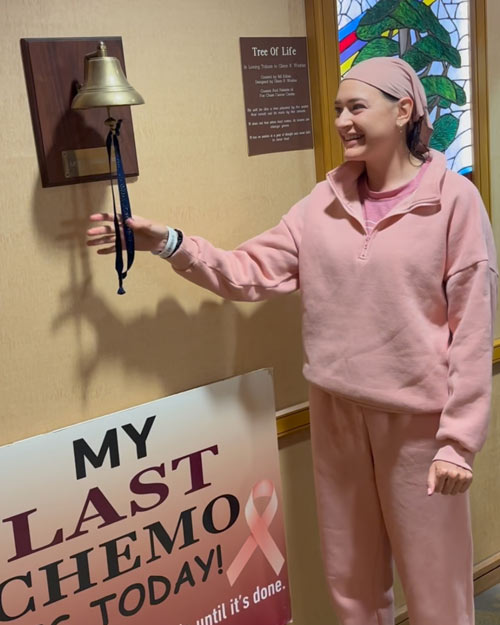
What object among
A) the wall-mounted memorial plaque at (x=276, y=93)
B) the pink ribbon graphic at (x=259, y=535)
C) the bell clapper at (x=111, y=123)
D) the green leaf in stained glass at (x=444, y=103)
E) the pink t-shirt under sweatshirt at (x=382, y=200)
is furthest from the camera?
the green leaf in stained glass at (x=444, y=103)

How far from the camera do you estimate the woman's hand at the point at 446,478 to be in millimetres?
1707

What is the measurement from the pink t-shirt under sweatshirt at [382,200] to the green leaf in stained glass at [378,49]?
475mm

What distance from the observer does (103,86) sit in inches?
61.8

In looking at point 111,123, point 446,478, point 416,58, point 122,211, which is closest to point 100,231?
point 122,211

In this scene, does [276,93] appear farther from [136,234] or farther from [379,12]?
[136,234]

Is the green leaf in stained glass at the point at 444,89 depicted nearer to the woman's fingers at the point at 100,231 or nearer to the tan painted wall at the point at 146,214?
the tan painted wall at the point at 146,214

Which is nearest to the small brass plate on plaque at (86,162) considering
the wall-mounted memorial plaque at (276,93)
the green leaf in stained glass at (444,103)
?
the wall-mounted memorial plaque at (276,93)

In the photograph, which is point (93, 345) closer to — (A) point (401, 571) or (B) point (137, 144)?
(B) point (137, 144)

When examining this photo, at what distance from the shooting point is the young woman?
1722 millimetres

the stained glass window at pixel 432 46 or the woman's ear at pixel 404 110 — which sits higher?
the stained glass window at pixel 432 46

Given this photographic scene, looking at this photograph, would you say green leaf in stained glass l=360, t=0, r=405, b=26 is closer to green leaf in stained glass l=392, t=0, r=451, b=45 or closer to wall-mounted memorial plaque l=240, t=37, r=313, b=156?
green leaf in stained glass l=392, t=0, r=451, b=45

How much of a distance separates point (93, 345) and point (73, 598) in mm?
573

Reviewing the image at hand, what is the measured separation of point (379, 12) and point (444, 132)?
0.41 m

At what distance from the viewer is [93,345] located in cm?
181
